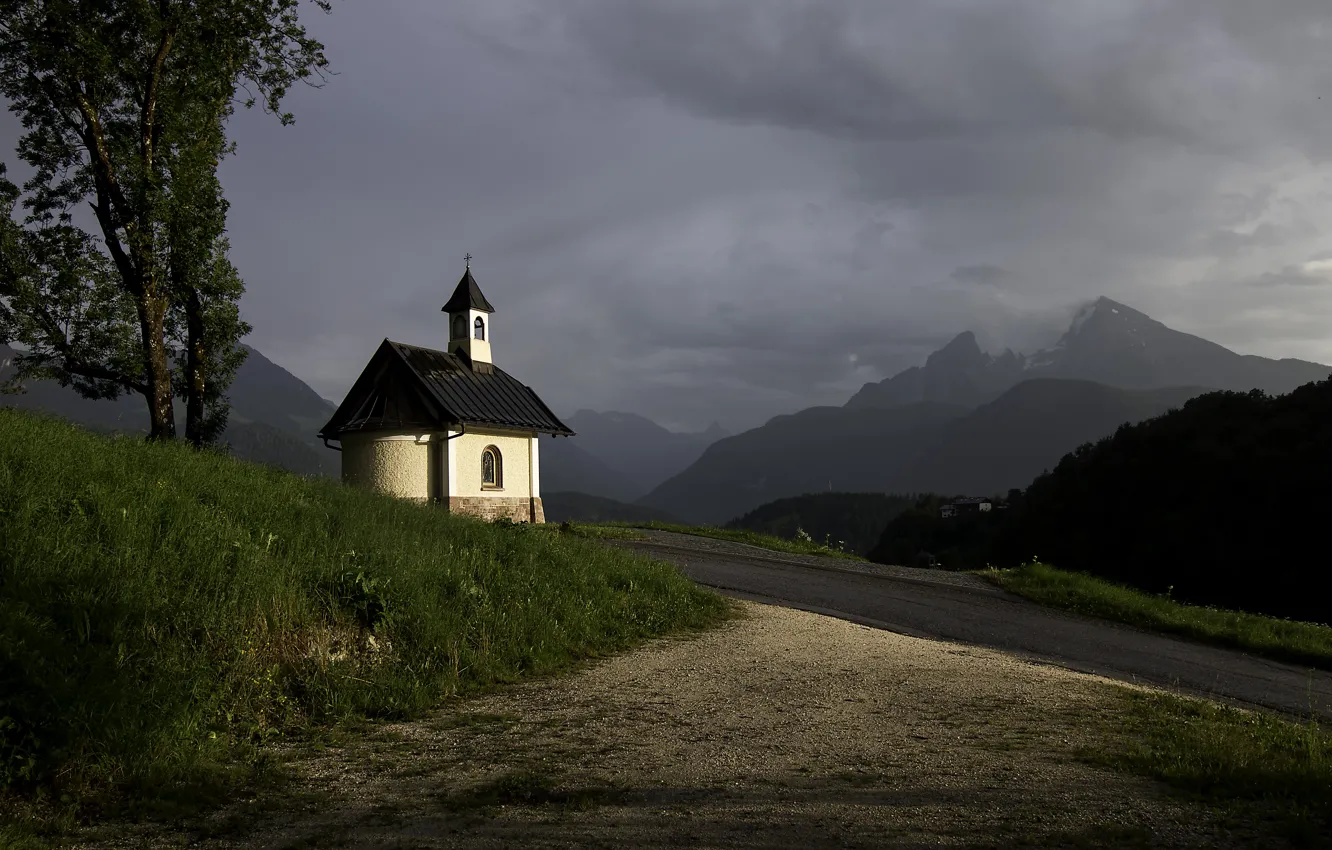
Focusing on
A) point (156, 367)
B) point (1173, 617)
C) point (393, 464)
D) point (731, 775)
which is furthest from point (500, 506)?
point (731, 775)

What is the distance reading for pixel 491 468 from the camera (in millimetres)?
27859

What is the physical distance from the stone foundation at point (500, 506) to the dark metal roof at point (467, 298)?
750cm

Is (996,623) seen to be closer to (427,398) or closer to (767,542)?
(767,542)

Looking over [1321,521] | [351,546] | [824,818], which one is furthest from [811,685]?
[1321,521]

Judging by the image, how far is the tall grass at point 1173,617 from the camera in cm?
1239

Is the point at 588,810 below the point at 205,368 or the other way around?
below

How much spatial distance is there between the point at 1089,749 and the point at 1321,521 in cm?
4532

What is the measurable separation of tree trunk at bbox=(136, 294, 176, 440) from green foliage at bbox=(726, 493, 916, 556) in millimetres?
119658

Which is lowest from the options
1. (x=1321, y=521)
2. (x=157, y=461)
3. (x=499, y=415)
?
(x=1321, y=521)

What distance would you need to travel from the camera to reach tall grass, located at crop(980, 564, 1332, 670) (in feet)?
40.6

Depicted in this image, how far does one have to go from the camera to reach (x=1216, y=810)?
4582 millimetres

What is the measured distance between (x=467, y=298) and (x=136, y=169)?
13697 mm

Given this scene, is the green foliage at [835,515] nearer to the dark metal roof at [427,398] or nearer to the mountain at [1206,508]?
the mountain at [1206,508]

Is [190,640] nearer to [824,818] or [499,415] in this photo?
[824,818]
